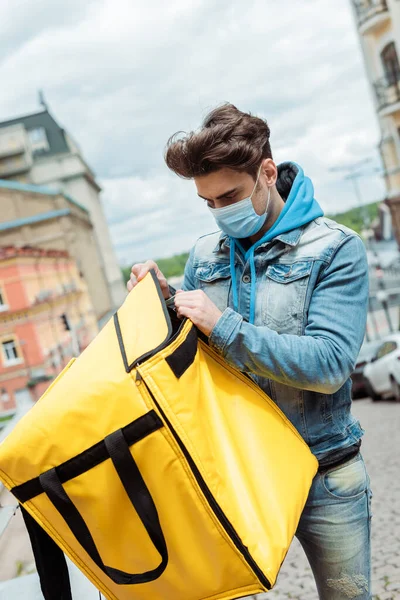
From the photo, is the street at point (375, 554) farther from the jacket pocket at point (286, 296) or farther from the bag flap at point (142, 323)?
the jacket pocket at point (286, 296)

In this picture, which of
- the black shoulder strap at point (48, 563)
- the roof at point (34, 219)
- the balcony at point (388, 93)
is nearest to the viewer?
the black shoulder strap at point (48, 563)

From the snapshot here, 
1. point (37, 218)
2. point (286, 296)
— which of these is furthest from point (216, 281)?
point (37, 218)

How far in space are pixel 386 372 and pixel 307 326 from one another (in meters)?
12.7

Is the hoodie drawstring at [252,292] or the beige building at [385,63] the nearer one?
the hoodie drawstring at [252,292]

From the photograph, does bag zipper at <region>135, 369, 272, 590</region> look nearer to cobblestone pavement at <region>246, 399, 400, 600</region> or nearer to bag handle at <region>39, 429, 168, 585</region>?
bag handle at <region>39, 429, 168, 585</region>

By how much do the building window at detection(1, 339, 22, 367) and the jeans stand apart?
24.0 meters

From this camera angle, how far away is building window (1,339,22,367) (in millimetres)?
25120

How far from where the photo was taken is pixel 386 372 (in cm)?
1405

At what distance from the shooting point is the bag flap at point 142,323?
1.70 meters

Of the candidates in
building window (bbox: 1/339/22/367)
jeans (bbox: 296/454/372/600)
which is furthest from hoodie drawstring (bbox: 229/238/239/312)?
building window (bbox: 1/339/22/367)

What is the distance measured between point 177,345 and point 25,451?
43 cm

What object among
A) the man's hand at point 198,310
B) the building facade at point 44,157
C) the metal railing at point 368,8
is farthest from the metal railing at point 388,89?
the building facade at point 44,157

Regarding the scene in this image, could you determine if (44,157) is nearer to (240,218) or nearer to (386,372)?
(386,372)

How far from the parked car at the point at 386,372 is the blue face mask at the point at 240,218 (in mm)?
11673
